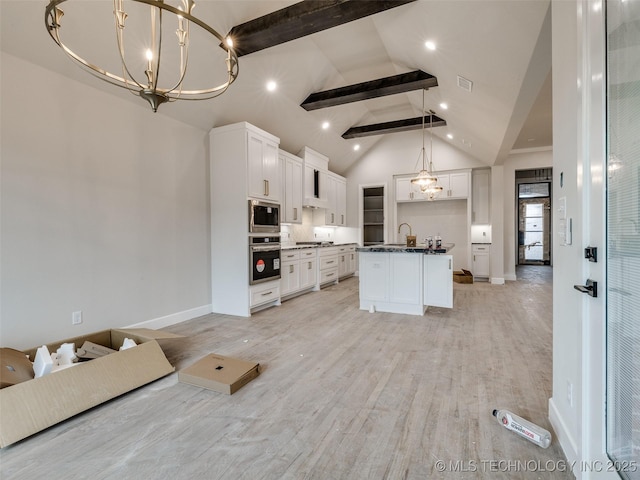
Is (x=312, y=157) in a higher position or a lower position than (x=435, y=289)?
higher

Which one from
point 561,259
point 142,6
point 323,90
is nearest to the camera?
point 561,259

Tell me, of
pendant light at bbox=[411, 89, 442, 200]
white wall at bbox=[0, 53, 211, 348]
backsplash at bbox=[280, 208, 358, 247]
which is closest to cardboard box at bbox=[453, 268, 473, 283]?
pendant light at bbox=[411, 89, 442, 200]

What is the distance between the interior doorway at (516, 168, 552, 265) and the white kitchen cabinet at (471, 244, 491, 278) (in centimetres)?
449

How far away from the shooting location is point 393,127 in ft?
20.4

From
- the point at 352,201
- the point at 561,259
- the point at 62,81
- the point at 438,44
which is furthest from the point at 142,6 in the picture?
the point at 352,201

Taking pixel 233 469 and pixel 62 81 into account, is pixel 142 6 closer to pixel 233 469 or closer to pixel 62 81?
pixel 62 81

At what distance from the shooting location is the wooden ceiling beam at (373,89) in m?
4.30

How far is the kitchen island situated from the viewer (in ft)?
12.9

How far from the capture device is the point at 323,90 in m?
5.14

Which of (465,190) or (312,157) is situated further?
(465,190)

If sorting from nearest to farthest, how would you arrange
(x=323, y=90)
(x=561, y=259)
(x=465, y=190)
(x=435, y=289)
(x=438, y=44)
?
(x=561, y=259)
(x=438, y=44)
(x=435, y=289)
(x=323, y=90)
(x=465, y=190)

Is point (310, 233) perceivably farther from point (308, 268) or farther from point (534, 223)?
point (534, 223)

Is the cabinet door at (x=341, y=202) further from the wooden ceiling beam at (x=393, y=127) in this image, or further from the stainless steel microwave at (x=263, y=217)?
the stainless steel microwave at (x=263, y=217)

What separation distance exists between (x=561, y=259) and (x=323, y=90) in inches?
182
